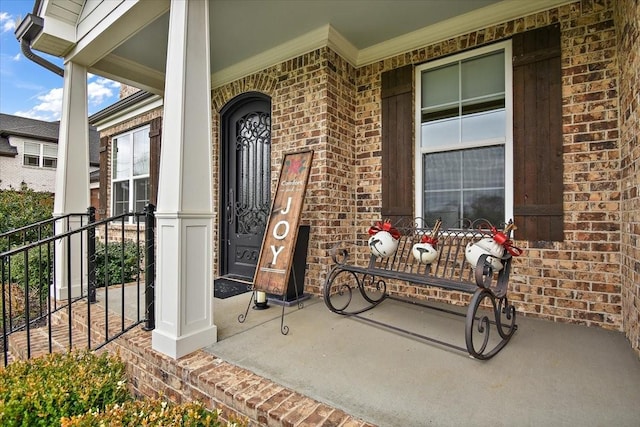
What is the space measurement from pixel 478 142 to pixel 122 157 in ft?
21.4

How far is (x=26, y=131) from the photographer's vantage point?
562 inches

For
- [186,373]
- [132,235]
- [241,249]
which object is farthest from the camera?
[132,235]

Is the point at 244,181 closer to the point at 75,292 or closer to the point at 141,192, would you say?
the point at 75,292

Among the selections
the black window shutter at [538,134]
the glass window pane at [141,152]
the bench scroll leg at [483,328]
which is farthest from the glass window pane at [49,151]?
the bench scroll leg at [483,328]

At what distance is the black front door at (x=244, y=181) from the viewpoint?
4.05 meters

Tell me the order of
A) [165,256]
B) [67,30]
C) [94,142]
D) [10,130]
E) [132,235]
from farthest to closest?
1. [94,142]
2. [10,130]
3. [132,235]
4. [67,30]
5. [165,256]

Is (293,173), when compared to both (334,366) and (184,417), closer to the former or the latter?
(334,366)

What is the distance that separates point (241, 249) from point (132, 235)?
10.0ft

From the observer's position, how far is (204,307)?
2195mm

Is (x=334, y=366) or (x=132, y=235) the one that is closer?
(x=334, y=366)

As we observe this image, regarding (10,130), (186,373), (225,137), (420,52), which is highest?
(10,130)

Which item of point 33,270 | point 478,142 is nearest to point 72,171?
point 33,270

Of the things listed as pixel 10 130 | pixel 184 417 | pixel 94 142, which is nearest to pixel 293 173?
pixel 184 417

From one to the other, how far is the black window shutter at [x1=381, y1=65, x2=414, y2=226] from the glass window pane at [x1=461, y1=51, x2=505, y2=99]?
21.2 inches
